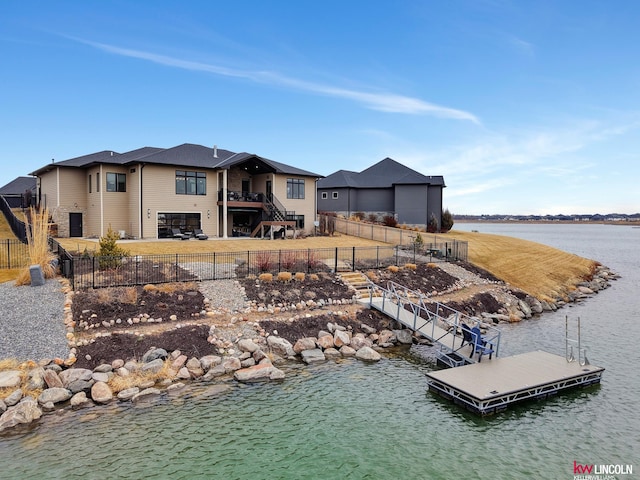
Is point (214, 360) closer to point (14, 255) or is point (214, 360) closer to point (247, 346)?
point (247, 346)

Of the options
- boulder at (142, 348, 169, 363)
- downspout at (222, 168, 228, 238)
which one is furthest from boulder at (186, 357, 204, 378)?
downspout at (222, 168, 228, 238)

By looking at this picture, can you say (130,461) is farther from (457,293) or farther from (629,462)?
(457,293)

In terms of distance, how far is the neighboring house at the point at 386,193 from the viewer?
48.6 meters

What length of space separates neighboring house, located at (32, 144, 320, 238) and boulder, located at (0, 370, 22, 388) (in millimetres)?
20976

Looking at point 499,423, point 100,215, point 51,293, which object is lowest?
point 499,423

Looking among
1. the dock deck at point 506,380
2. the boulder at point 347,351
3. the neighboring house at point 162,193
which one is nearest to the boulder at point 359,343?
the boulder at point 347,351

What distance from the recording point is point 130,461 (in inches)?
366

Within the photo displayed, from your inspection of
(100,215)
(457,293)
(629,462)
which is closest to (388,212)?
(457,293)

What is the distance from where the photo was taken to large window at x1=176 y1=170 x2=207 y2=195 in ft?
111

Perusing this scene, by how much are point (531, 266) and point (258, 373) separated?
28.9m

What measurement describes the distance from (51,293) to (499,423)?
17.0 meters

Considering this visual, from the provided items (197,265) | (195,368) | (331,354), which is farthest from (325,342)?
(197,265)

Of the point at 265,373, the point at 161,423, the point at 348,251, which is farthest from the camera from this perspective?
the point at 348,251

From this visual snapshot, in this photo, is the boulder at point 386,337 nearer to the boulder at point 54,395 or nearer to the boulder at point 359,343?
the boulder at point 359,343
